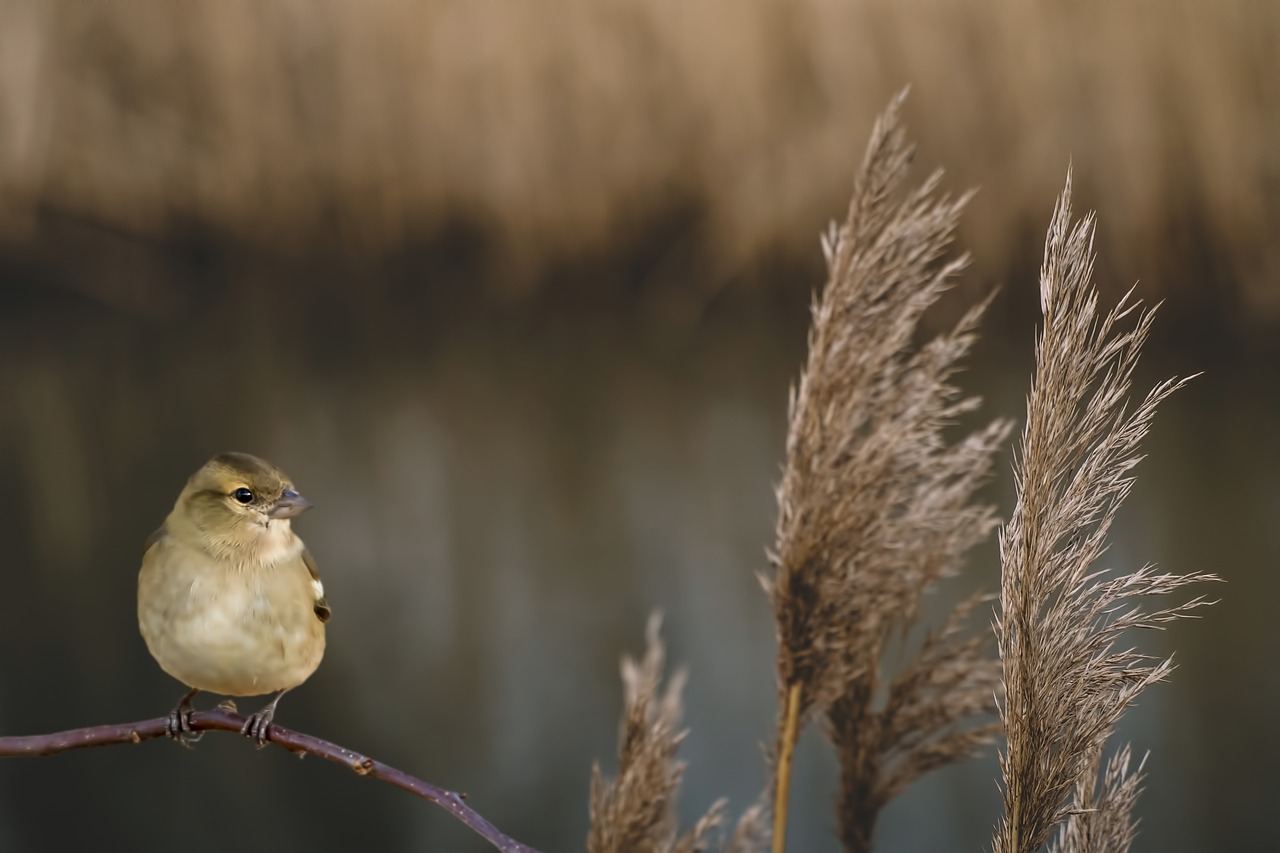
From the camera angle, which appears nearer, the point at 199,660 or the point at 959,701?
the point at 199,660

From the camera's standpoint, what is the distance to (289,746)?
2.06 ft

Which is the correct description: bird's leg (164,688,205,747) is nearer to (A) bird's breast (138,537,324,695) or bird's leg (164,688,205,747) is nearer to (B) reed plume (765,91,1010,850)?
(A) bird's breast (138,537,324,695)

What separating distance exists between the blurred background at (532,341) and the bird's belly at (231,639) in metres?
0.96

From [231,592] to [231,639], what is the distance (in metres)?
0.03

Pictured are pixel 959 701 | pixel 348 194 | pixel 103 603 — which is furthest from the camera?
pixel 348 194

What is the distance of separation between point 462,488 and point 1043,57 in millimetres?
1087

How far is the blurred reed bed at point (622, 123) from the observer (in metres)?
1.58

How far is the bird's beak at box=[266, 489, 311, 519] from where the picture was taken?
0.67m

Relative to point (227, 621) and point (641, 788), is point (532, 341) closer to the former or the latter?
point (641, 788)

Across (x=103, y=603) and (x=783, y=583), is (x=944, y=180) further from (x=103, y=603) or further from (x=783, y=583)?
(x=103, y=603)

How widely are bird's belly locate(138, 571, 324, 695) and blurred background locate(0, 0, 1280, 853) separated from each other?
3.16 ft

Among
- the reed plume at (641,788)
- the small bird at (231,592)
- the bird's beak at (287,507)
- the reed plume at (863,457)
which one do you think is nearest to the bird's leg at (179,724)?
the small bird at (231,592)

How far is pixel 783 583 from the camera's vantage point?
113 cm

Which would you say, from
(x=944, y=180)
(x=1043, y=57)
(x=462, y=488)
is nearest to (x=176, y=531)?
(x=462, y=488)
